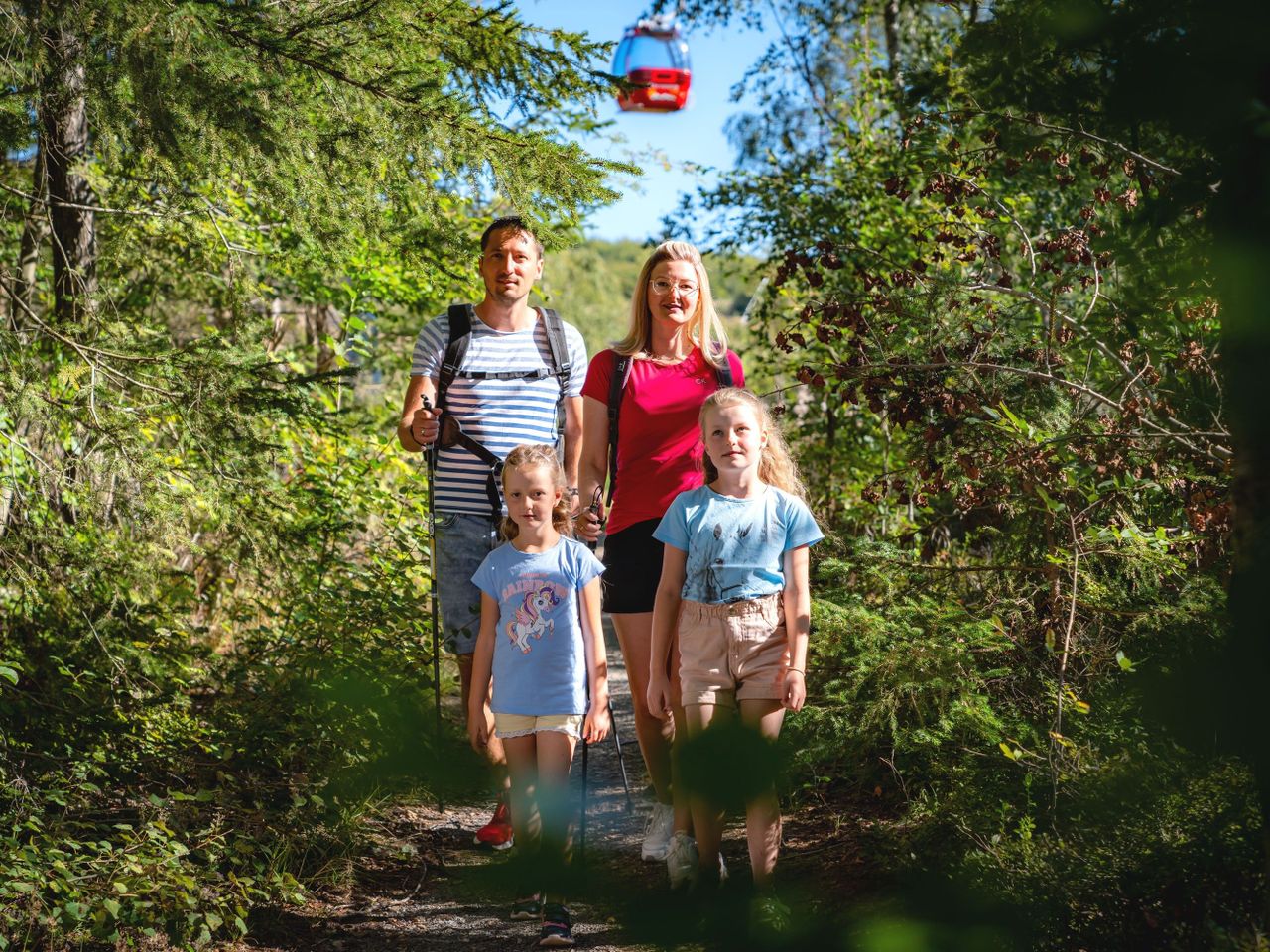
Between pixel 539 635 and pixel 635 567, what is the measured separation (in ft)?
1.78

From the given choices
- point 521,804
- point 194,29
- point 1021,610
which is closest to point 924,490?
point 1021,610

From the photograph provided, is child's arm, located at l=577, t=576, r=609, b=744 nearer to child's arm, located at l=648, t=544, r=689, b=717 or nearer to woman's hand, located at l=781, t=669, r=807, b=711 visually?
child's arm, located at l=648, t=544, r=689, b=717

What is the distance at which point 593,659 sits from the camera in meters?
3.74

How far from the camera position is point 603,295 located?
6100 cm

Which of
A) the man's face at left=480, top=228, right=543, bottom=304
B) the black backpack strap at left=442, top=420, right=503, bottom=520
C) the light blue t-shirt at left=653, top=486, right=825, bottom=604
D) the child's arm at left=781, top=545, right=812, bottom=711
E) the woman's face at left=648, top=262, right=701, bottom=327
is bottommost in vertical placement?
the child's arm at left=781, top=545, right=812, bottom=711

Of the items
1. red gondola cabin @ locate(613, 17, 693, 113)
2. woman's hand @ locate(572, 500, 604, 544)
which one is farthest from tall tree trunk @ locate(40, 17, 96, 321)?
red gondola cabin @ locate(613, 17, 693, 113)

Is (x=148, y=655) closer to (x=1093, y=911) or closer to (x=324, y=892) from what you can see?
(x=324, y=892)

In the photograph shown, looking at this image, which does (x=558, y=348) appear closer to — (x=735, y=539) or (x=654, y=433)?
(x=654, y=433)

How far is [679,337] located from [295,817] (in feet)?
7.83

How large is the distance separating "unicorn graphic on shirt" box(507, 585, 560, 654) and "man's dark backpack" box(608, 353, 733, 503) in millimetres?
607

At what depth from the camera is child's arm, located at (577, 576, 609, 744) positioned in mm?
3734

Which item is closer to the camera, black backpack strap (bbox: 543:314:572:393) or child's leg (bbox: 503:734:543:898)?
child's leg (bbox: 503:734:543:898)

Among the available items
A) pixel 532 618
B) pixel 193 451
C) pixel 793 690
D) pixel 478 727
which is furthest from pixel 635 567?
pixel 193 451

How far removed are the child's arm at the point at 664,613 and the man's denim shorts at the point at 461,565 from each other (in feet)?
2.79
